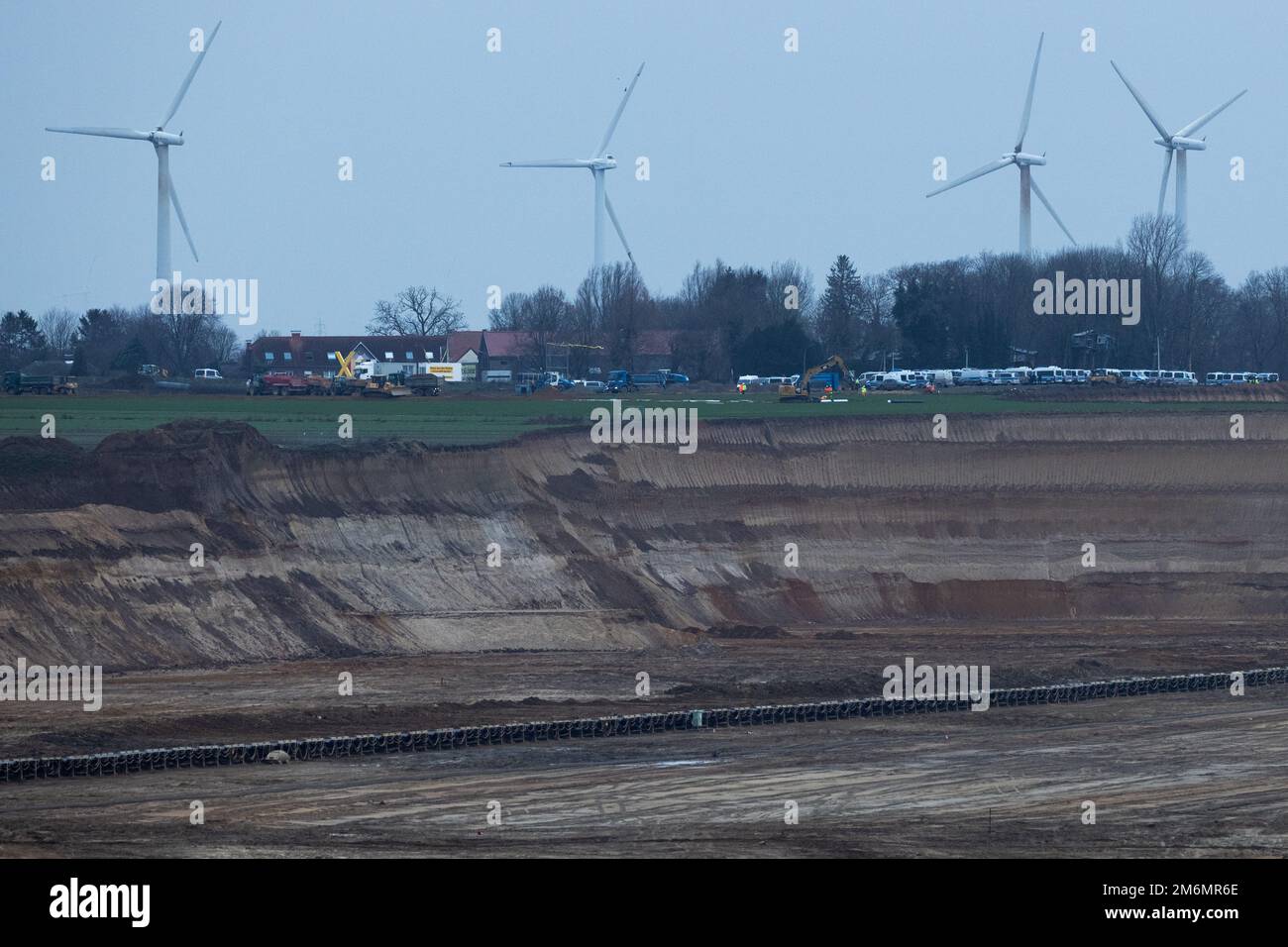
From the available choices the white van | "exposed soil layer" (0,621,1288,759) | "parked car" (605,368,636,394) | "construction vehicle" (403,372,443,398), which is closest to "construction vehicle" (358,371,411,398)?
"construction vehicle" (403,372,443,398)

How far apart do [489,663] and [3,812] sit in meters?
17.0

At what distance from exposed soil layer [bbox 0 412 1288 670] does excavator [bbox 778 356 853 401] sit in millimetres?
13922

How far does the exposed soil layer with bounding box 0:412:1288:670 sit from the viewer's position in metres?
40.3

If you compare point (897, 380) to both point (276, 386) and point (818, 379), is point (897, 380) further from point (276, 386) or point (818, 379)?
point (276, 386)

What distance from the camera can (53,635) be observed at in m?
36.7

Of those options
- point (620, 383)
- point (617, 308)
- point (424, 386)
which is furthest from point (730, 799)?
point (617, 308)

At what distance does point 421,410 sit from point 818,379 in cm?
3090

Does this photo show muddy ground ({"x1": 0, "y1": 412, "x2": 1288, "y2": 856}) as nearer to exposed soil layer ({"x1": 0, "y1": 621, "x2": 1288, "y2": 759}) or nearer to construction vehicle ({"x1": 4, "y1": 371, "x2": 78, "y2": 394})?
exposed soil layer ({"x1": 0, "y1": 621, "x2": 1288, "y2": 759})

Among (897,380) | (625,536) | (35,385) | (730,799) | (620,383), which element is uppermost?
(897,380)

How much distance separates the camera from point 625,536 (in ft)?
176

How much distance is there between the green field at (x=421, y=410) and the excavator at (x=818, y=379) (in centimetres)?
110

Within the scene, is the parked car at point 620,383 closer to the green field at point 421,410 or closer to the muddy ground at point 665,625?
the green field at point 421,410
